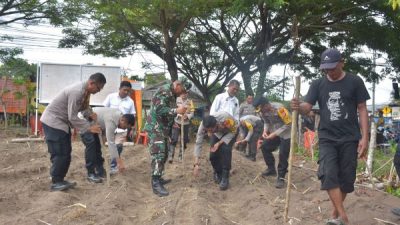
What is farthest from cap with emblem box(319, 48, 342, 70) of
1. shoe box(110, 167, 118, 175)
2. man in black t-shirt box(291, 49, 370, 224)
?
shoe box(110, 167, 118, 175)

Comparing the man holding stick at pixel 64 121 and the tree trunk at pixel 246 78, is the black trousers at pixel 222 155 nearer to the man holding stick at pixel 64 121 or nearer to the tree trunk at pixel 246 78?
the man holding stick at pixel 64 121

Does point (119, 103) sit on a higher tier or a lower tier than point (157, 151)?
higher

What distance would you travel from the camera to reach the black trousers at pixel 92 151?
7.05 metres

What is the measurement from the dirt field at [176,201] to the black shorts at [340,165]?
0.63 meters

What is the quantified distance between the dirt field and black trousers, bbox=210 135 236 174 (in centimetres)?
35

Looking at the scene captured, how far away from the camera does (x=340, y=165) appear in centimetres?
464

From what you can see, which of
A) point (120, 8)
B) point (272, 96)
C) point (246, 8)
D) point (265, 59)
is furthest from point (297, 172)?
point (272, 96)

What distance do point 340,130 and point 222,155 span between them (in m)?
2.66

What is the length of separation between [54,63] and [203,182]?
27.1 ft

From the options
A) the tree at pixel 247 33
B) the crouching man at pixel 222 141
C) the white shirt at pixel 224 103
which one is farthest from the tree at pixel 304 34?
the crouching man at pixel 222 141

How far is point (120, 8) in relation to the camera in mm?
12945

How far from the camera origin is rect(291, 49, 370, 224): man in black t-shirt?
4.53 metres

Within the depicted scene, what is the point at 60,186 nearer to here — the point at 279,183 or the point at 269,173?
the point at 279,183

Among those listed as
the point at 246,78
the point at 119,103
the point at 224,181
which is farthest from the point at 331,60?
the point at 246,78
